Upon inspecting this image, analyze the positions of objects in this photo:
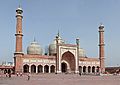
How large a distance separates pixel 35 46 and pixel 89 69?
12.1m

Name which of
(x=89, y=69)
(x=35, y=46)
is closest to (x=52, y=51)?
(x=35, y=46)

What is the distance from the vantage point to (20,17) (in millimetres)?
40062

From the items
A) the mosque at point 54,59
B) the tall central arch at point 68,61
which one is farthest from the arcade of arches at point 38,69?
the tall central arch at point 68,61

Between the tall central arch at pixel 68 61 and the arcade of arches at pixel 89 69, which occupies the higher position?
the tall central arch at pixel 68 61

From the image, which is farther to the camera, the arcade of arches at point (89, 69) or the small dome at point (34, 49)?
the arcade of arches at point (89, 69)

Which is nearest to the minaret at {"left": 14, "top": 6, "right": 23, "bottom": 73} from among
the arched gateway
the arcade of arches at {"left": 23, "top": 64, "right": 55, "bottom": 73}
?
the arcade of arches at {"left": 23, "top": 64, "right": 55, "bottom": 73}

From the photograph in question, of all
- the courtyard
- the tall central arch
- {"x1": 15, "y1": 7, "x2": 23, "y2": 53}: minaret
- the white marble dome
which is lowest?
the courtyard

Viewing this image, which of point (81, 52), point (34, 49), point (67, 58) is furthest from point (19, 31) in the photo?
point (81, 52)

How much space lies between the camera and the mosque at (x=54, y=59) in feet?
129

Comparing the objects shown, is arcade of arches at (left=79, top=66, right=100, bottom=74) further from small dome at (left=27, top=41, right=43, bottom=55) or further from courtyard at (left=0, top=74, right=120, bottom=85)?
courtyard at (left=0, top=74, right=120, bottom=85)

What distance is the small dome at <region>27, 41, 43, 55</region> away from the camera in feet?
147

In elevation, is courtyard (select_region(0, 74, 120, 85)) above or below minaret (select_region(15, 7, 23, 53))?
below

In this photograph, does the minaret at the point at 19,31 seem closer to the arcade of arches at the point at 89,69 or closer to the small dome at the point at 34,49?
the small dome at the point at 34,49

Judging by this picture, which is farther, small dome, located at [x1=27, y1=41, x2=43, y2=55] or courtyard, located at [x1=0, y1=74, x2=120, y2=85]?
small dome, located at [x1=27, y1=41, x2=43, y2=55]
